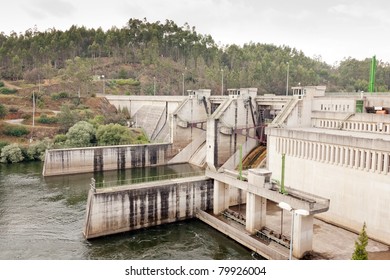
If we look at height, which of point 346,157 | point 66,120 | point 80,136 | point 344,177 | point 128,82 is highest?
point 128,82

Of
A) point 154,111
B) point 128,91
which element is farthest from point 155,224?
point 128,91

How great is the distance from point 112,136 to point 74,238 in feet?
80.3

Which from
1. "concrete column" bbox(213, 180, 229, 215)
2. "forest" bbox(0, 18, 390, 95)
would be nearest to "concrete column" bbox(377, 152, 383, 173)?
"concrete column" bbox(213, 180, 229, 215)

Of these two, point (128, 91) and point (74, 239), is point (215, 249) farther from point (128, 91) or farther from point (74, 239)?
point (128, 91)

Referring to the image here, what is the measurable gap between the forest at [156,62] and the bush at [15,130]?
22825mm

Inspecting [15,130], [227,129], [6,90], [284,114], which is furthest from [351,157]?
[6,90]

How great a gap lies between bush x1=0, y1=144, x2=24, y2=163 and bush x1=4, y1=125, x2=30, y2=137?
6.33 meters

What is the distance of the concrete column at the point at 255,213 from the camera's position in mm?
24984

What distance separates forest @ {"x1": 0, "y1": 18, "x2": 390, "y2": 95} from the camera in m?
86.9

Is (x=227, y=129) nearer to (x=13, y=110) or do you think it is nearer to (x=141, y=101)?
(x=141, y=101)

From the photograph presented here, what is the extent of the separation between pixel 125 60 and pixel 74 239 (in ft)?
277

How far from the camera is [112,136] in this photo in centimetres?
4834

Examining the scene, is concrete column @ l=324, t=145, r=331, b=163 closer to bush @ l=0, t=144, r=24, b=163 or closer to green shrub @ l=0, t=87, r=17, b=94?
bush @ l=0, t=144, r=24, b=163

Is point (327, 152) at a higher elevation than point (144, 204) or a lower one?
higher
